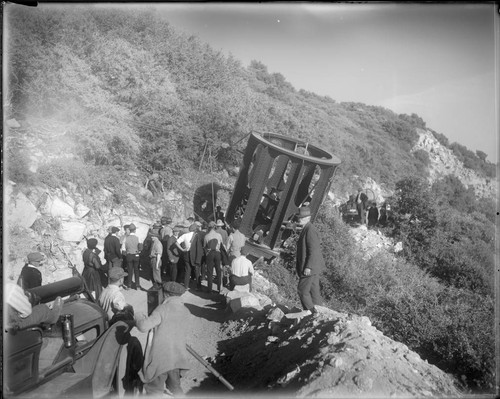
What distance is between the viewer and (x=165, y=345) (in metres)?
4.07

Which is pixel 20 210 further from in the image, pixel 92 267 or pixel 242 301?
pixel 242 301

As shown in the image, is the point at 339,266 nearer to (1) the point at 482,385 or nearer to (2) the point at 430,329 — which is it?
(2) the point at 430,329

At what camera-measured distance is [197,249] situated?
905 cm

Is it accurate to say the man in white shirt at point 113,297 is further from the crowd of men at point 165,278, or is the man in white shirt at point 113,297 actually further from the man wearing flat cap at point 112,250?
the man wearing flat cap at point 112,250

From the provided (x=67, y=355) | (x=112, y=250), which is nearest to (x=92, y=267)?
(x=112, y=250)

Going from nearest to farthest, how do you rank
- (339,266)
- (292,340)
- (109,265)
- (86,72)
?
(292,340) → (109,265) → (339,266) → (86,72)

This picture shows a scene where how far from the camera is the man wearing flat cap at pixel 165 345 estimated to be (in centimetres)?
402

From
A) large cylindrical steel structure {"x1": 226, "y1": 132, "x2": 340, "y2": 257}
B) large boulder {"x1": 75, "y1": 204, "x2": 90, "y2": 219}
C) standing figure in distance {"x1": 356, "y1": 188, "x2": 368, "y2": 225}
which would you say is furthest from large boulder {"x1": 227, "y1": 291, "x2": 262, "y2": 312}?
standing figure in distance {"x1": 356, "y1": 188, "x2": 368, "y2": 225}

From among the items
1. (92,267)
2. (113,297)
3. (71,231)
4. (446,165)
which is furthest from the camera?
(446,165)

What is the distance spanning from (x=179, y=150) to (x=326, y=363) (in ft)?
39.6

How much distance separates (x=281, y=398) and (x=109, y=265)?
5.55 meters

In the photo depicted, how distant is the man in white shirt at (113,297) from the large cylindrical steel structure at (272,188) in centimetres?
612

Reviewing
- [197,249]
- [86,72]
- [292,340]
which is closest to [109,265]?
[197,249]

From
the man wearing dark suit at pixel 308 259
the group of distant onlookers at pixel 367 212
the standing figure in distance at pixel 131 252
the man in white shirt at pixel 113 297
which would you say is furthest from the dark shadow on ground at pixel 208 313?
the group of distant onlookers at pixel 367 212
